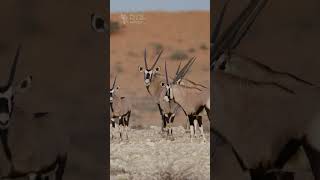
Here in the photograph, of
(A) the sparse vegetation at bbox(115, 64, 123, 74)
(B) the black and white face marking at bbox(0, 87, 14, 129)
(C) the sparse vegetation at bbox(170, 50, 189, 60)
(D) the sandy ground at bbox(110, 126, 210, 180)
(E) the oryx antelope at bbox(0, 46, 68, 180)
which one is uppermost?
(C) the sparse vegetation at bbox(170, 50, 189, 60)

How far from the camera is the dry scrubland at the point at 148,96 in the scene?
8430mm

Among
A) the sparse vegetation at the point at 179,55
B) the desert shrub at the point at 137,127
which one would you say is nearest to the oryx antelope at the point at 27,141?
the desert shrub at the point at 137,127

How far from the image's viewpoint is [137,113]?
53.4 feet

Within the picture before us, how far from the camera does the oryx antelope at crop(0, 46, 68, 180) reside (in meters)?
3.91

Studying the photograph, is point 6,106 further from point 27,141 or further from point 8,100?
point 27,141

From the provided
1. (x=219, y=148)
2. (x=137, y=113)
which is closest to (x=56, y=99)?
(x=219, y=148)

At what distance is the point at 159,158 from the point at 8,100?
543cm

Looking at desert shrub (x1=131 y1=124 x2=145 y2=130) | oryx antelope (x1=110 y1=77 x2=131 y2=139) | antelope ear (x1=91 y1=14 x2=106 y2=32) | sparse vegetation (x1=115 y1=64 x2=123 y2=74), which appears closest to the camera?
antelope ear (x1=91 y1=14 x2=106 y2=32)

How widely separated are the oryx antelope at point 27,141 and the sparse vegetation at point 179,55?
1851 cm

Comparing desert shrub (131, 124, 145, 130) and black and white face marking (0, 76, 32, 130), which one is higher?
black and white face marking (0, 76, 32, 130)

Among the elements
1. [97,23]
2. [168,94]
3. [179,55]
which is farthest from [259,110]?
[179,55]

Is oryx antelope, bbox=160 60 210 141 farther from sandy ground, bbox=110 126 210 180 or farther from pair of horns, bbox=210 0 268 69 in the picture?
pair of horns, bbox=210 0 268 69

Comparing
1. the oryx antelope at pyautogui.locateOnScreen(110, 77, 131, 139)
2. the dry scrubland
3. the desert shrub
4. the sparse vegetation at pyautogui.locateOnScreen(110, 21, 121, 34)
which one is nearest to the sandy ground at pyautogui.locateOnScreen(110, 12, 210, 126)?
the dry scrubland

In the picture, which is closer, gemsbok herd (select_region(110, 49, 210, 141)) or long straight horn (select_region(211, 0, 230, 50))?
long straight horn (select_region(211, 0, 230, 50))
